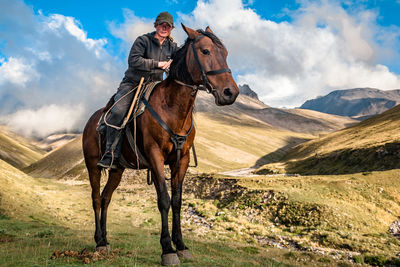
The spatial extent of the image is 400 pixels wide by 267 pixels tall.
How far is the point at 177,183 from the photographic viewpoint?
26.8 feet

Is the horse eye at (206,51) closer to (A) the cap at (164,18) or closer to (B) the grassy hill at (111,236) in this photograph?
(A) the cap at (164,18)

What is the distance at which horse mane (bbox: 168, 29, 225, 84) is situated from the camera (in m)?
7.54

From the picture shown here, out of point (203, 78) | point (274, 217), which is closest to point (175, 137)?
point (203, 78)

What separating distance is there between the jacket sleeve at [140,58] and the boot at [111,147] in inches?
83.0

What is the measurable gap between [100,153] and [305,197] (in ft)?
89.4

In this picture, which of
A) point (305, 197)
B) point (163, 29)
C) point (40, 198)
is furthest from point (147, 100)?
point (40, 198)

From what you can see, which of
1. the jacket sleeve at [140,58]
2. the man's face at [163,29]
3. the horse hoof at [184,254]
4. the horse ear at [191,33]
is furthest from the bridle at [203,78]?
the horse hoof at [184,254]

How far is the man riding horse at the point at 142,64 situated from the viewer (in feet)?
27.7

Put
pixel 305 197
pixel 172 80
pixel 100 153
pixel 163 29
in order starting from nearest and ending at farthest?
pixel 172 80 < pixel 163 29 < pixel 100 153 < pixel 305 197

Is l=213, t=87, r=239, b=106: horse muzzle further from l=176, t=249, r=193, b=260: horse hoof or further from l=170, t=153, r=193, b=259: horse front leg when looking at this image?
l=176, t=249, r=193, b=260: horse hoof

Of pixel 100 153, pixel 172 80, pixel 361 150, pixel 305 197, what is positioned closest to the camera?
pixel 172 80

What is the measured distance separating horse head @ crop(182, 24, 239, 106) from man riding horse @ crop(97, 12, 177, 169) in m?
1.12

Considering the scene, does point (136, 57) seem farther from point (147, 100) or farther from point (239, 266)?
point (239, 266)

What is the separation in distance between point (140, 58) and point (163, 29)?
4.03ft
